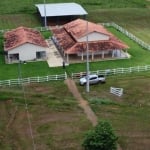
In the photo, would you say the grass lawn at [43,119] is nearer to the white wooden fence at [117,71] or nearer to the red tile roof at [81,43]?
the white wooden fence at [117,71]

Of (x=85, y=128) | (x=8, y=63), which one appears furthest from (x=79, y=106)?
(x=8, y=63)

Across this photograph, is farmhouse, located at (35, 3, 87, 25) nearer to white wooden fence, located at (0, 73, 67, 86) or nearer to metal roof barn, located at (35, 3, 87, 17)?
metal roof barn, located at (35, 3, 87, 17)

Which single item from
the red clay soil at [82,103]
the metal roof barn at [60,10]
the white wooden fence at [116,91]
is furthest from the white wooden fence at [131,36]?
the red clay soil at [82,103]

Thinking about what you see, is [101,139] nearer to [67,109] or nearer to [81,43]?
[67,109]

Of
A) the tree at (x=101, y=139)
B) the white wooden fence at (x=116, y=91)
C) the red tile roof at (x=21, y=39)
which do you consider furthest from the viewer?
the red tile roof at (x=21, y=39)

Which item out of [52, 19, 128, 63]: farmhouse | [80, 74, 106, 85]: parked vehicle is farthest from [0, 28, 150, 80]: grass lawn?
[80, 74, 106, 85]: parked vehicle
